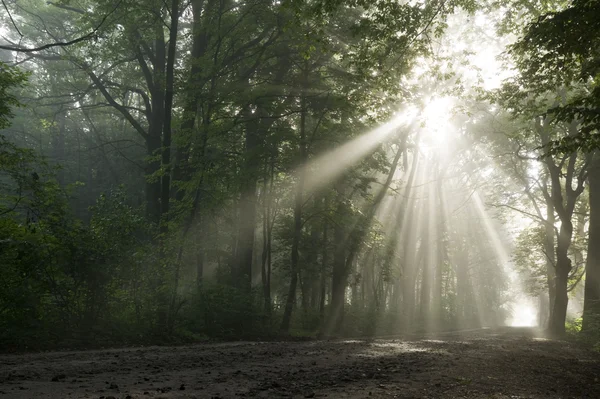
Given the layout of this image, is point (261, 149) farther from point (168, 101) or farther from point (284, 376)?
point (284, 376)

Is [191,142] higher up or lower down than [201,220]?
higher up

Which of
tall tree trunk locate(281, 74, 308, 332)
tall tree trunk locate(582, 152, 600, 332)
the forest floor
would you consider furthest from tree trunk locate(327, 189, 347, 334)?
the forest floor

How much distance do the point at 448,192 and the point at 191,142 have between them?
1105 inches

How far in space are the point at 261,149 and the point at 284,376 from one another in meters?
12.3

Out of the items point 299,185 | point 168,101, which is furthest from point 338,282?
point 168,101

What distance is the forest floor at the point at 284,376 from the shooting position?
5992 millimetres

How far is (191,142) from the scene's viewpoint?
58.2ft

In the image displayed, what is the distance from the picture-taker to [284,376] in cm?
735

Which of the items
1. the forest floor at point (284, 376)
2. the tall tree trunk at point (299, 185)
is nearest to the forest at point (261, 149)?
the tall tree trunk at point (299, 185)

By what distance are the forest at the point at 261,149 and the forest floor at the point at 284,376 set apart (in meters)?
2.91

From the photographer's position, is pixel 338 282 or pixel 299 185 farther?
pixel 338 282

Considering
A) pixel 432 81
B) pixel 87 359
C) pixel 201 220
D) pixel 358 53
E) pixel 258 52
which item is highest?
pixel 432 81

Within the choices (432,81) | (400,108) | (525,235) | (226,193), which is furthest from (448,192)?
(226,193)

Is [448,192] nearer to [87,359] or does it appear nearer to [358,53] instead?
[358,53]
